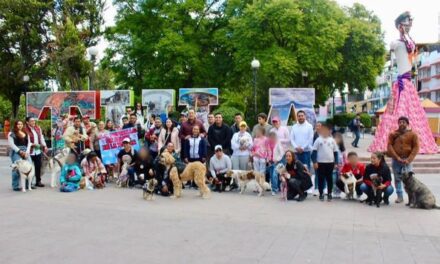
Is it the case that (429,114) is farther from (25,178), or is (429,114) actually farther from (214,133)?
(25,178)

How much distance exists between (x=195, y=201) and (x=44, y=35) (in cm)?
2955

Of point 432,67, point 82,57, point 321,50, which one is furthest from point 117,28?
point 432,67

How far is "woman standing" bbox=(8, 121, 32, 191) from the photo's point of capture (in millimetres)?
11258

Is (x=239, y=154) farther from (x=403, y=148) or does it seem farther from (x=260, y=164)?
(x=403, y=148)

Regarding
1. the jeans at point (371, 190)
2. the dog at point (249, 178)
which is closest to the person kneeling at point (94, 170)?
the dog at point (249, 178)

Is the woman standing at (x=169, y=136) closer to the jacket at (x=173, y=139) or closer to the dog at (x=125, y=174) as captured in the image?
the jacket at (x=173, y=139)

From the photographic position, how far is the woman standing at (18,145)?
443 inches

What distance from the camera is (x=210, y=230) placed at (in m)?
7.16

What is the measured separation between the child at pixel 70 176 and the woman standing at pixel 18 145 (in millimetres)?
912

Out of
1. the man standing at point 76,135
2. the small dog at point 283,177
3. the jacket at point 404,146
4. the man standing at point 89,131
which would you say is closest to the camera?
the jacket at point 404,146

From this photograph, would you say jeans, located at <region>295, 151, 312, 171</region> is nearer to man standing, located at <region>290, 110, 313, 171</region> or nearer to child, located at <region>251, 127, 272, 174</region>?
man standing, located at <region>290, 110, 313, 171</region>

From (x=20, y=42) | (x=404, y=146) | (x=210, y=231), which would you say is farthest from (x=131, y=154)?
(x=20, y=42)

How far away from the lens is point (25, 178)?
36.9 ft

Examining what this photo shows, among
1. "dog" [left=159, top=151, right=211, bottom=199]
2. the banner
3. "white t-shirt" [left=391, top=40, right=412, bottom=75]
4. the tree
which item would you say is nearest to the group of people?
the banner
